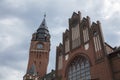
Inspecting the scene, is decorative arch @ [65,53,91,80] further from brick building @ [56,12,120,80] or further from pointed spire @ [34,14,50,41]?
pointed spire @ [34,14,50,41]

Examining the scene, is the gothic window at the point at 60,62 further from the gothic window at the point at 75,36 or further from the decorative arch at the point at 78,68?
the gothic window at the point at 75,36

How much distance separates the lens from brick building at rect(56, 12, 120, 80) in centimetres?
2011

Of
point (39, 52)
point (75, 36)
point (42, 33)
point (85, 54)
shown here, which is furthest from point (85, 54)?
point (42, 33)

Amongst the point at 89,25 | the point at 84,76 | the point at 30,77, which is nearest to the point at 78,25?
the point at 89,25

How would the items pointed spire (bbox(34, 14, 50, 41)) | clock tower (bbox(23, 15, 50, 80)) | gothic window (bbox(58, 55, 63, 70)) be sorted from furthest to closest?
pointed spire (bbox(34, 14, 50, 41)), clock tower (bbox(23, 15, 50, 80)), gothic window (bbox(58, 55, 63, 70))

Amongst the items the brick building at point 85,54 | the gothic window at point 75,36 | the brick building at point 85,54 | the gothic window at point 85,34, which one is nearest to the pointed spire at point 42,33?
the brick building at point 85,54

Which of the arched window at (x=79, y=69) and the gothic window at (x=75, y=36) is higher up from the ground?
the gothic window at (x=75, y=36)

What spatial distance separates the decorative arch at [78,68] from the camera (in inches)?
916

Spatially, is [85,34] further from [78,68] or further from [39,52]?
[39,52]

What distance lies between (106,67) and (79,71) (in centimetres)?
559

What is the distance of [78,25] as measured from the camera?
1121 inches

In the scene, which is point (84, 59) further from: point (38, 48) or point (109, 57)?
point (38, 48)

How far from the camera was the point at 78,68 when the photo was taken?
82.0 ft

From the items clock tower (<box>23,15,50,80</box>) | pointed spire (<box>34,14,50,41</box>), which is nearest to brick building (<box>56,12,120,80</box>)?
clock tower (<box>23,15,50,80</box>)
